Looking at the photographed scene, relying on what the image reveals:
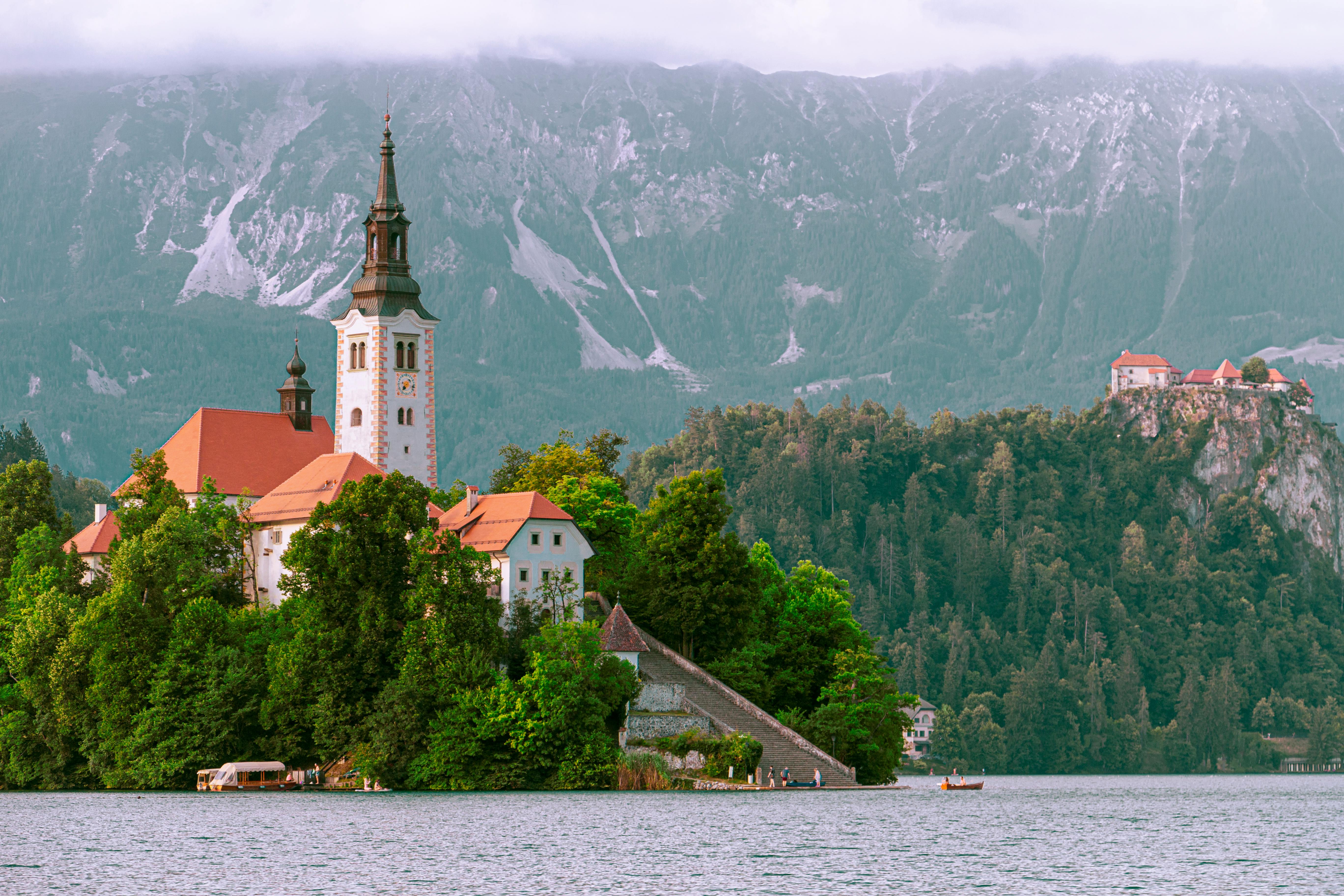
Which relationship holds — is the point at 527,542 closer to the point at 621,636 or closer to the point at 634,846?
the point at 621,636

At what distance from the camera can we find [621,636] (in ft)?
333

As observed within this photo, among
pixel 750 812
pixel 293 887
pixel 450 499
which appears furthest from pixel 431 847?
pixel 450 499

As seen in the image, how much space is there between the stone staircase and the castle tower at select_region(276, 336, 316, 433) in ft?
91.4

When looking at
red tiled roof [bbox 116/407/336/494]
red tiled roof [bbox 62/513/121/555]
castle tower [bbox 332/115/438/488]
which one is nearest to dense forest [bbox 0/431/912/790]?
red tiled roof [bbox 62/513/121/555]

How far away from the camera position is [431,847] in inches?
2854

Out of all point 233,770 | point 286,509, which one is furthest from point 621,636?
point 286,509

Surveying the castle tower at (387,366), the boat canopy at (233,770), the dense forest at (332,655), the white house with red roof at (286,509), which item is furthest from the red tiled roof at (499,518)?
the castle tower at (387,366)

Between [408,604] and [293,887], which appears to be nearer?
[293,887]

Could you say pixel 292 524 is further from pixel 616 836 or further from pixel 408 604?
pixel 616 836

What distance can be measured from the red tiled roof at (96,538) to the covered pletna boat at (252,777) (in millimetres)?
16250

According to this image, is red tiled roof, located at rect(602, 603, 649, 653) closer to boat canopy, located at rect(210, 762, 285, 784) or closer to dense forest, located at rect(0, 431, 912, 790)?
dense forest, located at rect(0, 431, 912, 790)

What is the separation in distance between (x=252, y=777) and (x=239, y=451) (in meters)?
23.8

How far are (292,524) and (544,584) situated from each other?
1434cm

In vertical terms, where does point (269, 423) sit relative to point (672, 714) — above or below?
above
